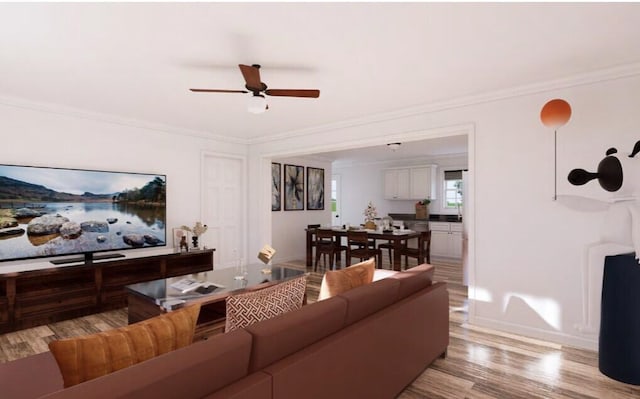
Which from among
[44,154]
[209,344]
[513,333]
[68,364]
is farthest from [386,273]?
[44,154]

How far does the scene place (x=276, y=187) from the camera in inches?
284

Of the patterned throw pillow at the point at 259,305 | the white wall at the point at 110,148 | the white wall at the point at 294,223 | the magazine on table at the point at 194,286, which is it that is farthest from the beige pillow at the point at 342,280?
the white wall at the point at 294,223

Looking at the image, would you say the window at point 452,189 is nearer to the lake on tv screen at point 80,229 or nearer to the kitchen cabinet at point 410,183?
the kitchen cabinet at point 410,183

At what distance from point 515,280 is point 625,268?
108 cm

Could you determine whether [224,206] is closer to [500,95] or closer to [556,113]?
[500,95]

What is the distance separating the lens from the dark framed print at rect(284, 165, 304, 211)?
745 cm

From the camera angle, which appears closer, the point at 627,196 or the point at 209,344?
the point at 209,344

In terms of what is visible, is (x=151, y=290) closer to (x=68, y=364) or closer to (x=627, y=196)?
(x=68, y=364)

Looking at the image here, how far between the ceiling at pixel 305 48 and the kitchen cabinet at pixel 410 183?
4.50 meters

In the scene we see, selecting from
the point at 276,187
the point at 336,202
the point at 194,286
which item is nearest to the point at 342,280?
the point at 194,286

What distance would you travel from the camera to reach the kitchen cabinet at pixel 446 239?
7.41 meters

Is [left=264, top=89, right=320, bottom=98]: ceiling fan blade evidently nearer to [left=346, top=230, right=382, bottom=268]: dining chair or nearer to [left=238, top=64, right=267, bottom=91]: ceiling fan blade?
[left=238, top=64, right=267, bottom=91]: ceiling fan blade

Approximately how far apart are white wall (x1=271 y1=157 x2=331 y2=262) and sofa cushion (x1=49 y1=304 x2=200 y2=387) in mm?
5771

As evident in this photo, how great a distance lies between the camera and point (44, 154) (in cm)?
391
